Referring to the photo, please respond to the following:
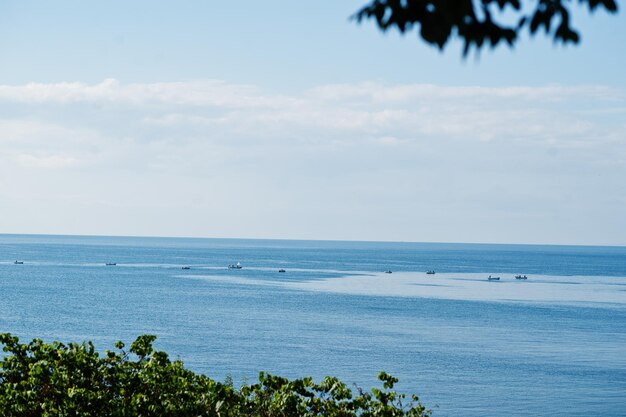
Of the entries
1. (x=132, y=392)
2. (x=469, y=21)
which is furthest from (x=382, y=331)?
(x=469, y=21)

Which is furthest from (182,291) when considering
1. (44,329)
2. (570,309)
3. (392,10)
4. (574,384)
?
(392,10)

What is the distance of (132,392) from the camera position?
75.0ft

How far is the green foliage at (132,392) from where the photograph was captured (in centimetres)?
2134

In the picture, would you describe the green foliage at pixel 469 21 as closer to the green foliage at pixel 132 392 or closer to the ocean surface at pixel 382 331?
the green foliage at pixel 132 392

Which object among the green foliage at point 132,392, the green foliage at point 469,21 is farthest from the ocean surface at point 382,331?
the green foliage at point 469,21

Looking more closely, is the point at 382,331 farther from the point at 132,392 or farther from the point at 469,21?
the point at 469,21

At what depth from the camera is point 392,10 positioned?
8.17 metres

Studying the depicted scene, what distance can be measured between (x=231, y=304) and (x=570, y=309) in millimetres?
53062

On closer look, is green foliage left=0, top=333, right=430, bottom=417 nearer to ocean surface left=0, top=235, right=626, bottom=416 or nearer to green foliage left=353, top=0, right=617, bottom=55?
green foliage left=353, top=0, right=617, bottom=55

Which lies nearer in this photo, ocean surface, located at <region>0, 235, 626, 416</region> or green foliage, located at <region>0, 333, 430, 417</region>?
green foliage, located at <region>0, 333, 430, 417</region>

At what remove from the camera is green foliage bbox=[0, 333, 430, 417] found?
70.0 ft

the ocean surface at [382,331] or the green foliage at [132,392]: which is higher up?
the green foliage at [132,392]

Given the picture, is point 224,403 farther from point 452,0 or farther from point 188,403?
point 452,0

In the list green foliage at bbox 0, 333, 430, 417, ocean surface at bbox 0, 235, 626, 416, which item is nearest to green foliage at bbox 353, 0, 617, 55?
green foliage at bbox 0, 333, 430, 417
